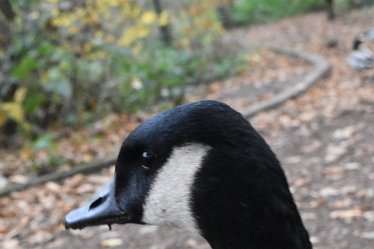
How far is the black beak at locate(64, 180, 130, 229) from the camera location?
1731mm

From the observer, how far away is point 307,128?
5492 millimetres

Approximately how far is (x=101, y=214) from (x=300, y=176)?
285 cm

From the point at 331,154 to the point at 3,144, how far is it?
3387 mm

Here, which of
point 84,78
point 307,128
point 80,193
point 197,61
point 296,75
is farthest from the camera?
point 197,61

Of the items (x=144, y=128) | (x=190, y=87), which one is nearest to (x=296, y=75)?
(x=190, y=87)

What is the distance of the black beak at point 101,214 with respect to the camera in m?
1.73

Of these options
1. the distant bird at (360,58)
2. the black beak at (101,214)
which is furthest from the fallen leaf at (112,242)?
the distant bird at (360,58)

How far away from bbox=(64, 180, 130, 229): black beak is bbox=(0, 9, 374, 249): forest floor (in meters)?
1.71

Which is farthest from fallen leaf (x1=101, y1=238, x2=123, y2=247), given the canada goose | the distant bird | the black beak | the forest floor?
the distant bird

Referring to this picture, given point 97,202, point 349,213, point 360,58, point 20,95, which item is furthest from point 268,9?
point 97,202

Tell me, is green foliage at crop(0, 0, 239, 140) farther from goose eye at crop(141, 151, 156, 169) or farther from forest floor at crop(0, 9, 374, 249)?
goose eye at crop(141, 151, 156, 169)

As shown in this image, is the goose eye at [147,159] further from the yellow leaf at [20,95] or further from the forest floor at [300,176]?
the yellow leaf at [20,95]

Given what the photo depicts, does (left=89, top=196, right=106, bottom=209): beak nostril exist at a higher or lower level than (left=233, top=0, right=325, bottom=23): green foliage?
higher

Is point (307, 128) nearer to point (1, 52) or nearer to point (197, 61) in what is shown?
point (1, 52)
